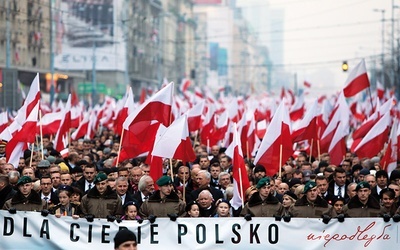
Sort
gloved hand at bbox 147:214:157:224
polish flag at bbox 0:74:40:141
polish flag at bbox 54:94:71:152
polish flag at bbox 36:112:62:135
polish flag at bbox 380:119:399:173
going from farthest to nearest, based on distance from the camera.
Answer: polish flag at bbox 36:112:62:135
polish flag at bbox 54:94:71:152
polish flag at bbox 0:74:40:141
polish flag at bbox 380:119:399:173
gloved hand at bbox 147:214:157:224

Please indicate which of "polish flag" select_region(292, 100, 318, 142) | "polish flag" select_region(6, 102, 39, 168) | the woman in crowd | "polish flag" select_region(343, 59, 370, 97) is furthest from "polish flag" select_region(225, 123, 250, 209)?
"polish flag" select_region(343, 59, 370, 97)

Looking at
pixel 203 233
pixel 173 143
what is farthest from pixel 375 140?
pixel 203 233

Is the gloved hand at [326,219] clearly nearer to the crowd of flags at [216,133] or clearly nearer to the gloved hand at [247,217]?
the gloved hand at [247,217]

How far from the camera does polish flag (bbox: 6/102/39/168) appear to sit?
17547 millimetres

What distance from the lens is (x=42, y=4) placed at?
73750mm

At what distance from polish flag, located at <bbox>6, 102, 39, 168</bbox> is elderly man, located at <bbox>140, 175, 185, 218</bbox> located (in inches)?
186

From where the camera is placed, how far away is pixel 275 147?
16.3 metres

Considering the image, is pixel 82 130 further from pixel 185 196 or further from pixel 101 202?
pixel 101 202

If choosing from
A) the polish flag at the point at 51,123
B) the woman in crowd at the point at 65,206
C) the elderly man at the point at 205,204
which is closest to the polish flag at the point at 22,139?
the woman in crowd at the point at 65,206

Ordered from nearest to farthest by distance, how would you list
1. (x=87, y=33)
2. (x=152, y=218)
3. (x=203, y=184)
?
(x=152, y=218), (x=203, y=184), (x=87, y=33)

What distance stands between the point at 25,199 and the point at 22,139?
16.3 feet

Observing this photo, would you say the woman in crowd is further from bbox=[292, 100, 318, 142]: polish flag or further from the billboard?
the billboard

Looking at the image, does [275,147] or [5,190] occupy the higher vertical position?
[275,147]

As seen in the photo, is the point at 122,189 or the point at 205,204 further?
the point at 122,189
